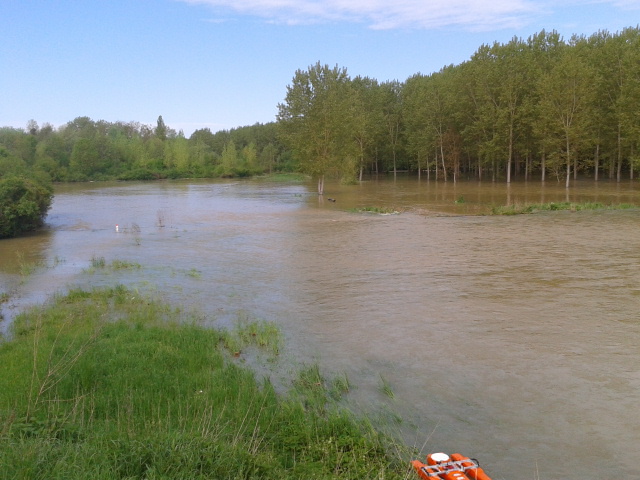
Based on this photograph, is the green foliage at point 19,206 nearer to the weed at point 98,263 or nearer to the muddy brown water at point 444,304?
the muddy brown water at point 444,304

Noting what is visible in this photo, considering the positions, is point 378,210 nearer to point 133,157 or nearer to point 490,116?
point 490,116

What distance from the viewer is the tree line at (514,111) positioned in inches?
1604

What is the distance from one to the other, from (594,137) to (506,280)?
120 ft

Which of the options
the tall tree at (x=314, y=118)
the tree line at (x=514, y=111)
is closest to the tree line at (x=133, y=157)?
the tree line at (x=514, y=111)

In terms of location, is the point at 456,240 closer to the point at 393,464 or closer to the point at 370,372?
the point at 370,372

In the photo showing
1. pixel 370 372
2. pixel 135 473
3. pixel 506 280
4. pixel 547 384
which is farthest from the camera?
pixel 506 280

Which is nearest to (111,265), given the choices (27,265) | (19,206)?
(27,265)

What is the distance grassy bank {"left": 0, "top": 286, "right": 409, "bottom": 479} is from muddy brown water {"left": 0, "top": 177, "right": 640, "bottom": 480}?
35.6 inches

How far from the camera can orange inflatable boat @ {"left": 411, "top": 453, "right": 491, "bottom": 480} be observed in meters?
4.64

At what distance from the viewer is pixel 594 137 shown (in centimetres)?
4428

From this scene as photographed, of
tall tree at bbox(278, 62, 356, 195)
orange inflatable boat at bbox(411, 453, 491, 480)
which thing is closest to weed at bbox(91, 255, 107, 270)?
orange inflatable boat at bbox(411, 453, 491, 480)

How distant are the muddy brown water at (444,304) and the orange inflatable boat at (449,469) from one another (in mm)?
611

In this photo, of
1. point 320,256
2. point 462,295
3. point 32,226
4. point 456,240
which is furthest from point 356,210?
point 462,295

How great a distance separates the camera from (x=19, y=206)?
80.3ft
